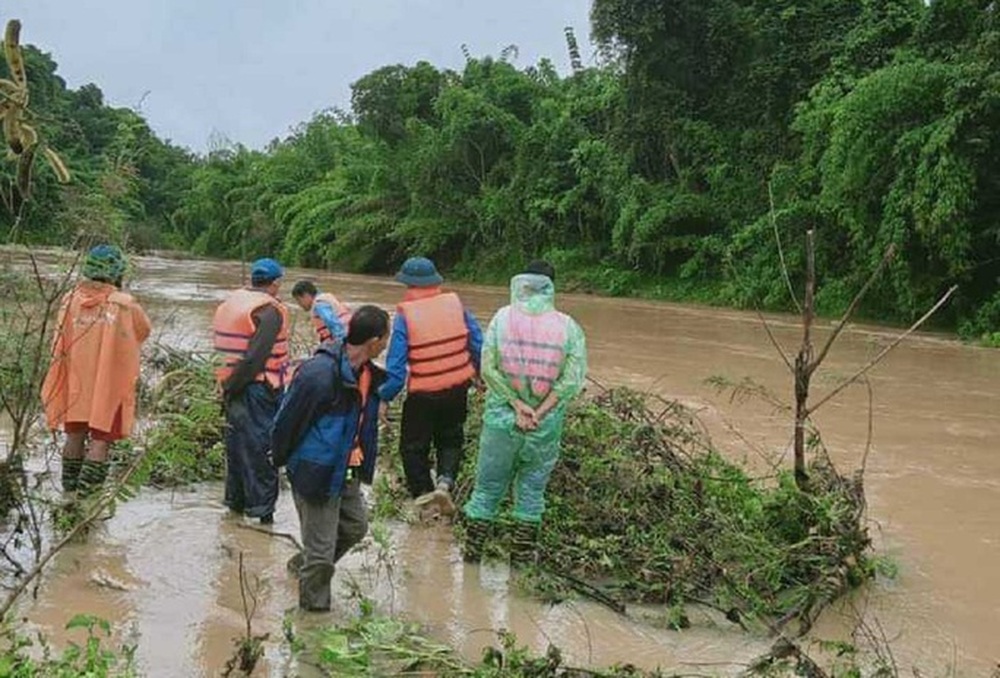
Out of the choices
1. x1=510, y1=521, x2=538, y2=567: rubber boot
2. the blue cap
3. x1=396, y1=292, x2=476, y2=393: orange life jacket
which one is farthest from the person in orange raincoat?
x1=510, y1=521, x2=538, y2=567: rubber boot

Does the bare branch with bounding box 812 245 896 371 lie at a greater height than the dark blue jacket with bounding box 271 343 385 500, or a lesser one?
greater

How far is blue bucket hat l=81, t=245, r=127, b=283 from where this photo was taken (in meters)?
4.55

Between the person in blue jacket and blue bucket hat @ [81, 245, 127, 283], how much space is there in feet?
2.89

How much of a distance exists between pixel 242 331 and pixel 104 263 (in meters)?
1.39

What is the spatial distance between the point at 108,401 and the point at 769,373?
9874mm

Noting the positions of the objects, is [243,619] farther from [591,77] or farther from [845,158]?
[591,77]

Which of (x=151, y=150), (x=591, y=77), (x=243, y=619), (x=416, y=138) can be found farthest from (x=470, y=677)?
(x=416, y=138)

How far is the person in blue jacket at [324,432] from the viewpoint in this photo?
455 centimetres

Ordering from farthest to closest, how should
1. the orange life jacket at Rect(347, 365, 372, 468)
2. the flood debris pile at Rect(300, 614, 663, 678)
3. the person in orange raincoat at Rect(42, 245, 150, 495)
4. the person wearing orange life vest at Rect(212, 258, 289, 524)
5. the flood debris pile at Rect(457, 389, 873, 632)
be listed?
the person wearing orange life vest at Rect(212, 258, 289, 524)
the person in orange raincoat at Rect(42, 245, 150, 495)
the flood debris pile at Rect(457, 389, 873, 632)
the orange life jacket at Rect(347, 365, 372, 468)
the flood debris pile at Rect(300, 614, 663, 678)

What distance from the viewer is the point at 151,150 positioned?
4.51 metres

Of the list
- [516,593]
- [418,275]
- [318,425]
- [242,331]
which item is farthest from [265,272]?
[516,593]

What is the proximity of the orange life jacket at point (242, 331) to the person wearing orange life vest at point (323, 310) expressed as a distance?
0.60 metres

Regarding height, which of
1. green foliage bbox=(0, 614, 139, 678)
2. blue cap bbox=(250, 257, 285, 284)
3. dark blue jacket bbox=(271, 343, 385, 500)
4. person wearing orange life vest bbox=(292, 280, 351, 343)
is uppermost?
blue cap bbox=(250, 257, 285, 284)

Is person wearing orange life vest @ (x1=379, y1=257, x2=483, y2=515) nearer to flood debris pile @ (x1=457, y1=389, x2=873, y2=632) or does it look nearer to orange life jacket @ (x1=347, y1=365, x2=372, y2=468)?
flood debris pile @ (x1=457, y1=389, x2=873, y2=632)
